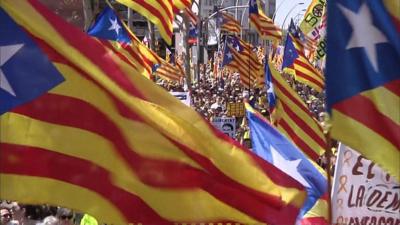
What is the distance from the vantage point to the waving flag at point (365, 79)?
439cm

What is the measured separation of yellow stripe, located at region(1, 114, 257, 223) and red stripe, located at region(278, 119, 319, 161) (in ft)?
13.2

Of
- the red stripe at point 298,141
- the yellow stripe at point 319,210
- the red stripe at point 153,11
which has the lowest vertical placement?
the yellow stripe at point 319,210

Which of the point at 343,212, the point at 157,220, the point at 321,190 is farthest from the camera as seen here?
the point at 321,190

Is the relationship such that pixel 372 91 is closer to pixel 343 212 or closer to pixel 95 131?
pixel 343 212

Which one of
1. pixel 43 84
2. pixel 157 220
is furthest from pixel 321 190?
pixel 43 84

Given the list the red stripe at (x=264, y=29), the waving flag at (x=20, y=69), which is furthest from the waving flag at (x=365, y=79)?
the red stripe at (x=264, y=29)

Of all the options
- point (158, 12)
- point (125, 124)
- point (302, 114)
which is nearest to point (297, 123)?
point (302, 114)

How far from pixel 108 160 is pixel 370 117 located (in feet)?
4.59

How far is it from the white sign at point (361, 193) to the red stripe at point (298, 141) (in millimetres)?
2783

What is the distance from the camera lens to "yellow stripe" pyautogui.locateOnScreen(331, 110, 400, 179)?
172 inches

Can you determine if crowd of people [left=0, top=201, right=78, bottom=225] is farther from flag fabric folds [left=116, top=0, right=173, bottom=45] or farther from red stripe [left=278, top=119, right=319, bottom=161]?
flag fabric folds [left=116, top=0, right=173, bottom=45]

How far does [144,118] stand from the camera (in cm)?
427

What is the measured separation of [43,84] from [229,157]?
103 cm

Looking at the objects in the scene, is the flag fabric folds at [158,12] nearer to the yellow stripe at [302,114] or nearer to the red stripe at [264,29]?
the yellow stripe at [302,114]
